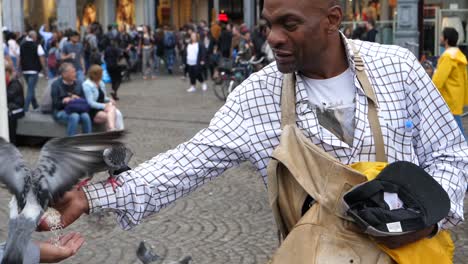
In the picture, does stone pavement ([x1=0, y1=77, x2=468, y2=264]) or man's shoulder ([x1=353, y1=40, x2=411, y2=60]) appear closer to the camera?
man's shoulder ([x1=353, y1=40, x2=411, y2=60])

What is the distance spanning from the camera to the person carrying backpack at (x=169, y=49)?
85.6ft

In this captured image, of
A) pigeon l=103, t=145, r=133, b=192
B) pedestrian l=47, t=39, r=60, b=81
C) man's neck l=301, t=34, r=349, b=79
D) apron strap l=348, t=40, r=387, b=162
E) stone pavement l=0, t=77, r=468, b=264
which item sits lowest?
stone pavement l=0, t=77, r=468, b=264

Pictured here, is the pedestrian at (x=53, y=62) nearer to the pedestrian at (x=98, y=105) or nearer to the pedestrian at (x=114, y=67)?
the pedestrian at (x=114, y=67)

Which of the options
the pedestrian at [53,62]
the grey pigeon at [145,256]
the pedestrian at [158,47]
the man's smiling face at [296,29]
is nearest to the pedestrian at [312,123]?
the man's smiling face at [296,29]

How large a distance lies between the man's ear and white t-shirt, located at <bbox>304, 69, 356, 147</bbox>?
0.45 feet

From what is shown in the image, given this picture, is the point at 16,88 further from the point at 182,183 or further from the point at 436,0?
the point at 182,183

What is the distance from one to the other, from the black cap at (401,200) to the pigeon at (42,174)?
65cm

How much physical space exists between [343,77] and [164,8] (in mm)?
37940

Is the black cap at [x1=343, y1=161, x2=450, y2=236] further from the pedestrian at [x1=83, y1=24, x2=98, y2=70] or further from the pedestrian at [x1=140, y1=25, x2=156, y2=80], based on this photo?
the pedestrian at [x1=140, y1=25, x2=156, y2=80]

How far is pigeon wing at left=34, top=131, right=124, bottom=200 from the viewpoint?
6.72ft

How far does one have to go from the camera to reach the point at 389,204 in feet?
6.48

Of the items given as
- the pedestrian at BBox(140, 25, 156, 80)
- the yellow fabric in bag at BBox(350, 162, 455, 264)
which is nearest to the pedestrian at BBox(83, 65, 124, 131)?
the yellow fabric in bag at BBox(350, 162, 455, 264)

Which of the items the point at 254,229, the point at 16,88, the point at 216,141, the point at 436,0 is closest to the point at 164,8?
the point at 436,0

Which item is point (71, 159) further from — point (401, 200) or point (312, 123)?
point (401, 200)
